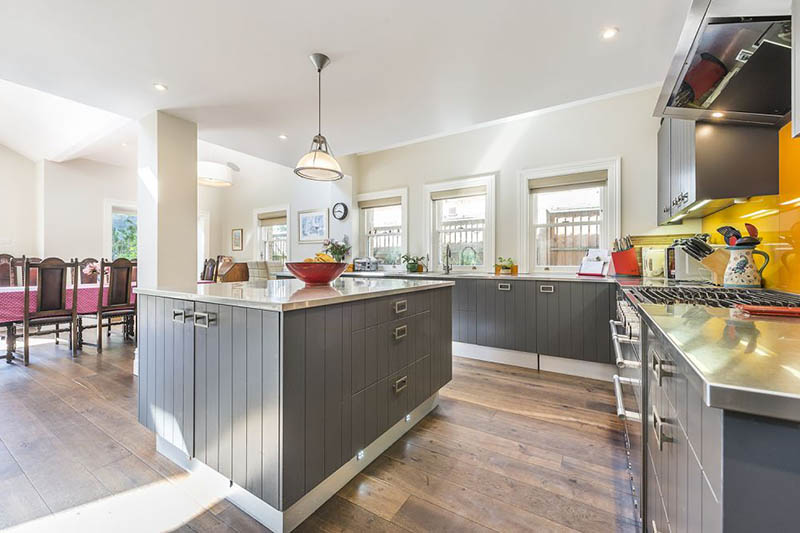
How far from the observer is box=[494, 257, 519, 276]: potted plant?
12.6 feet

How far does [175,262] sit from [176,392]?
1912mm

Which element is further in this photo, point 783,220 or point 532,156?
point 532,156

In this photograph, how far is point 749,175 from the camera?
1.85m

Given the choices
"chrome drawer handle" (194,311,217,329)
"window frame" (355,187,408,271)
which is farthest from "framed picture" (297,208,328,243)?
"chrome drawer handle" (194,311,217,329)

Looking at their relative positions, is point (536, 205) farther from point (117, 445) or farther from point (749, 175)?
point (117, 445)

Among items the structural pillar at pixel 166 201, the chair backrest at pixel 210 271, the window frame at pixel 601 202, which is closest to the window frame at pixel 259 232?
the chair backrest at pixel 210 271

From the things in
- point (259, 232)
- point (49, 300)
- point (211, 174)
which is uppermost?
point (211, 174)

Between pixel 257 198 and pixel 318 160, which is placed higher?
pixel 257 198

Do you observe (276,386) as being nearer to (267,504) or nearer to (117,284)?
(267,504)

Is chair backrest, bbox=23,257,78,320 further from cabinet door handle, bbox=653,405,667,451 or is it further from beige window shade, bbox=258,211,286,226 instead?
cabinet door handle, bbox=653,405,667,451

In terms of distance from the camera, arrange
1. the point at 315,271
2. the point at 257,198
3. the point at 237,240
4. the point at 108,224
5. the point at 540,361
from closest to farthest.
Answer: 1. the point at 315,271
2. the point at 540,361
3. the point at 108,224
4. the point at 257,198
5. the point at 237,240

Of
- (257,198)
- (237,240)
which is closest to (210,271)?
(237,240)

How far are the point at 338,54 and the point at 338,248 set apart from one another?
10.7 ft

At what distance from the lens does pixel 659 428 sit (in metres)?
0.92
